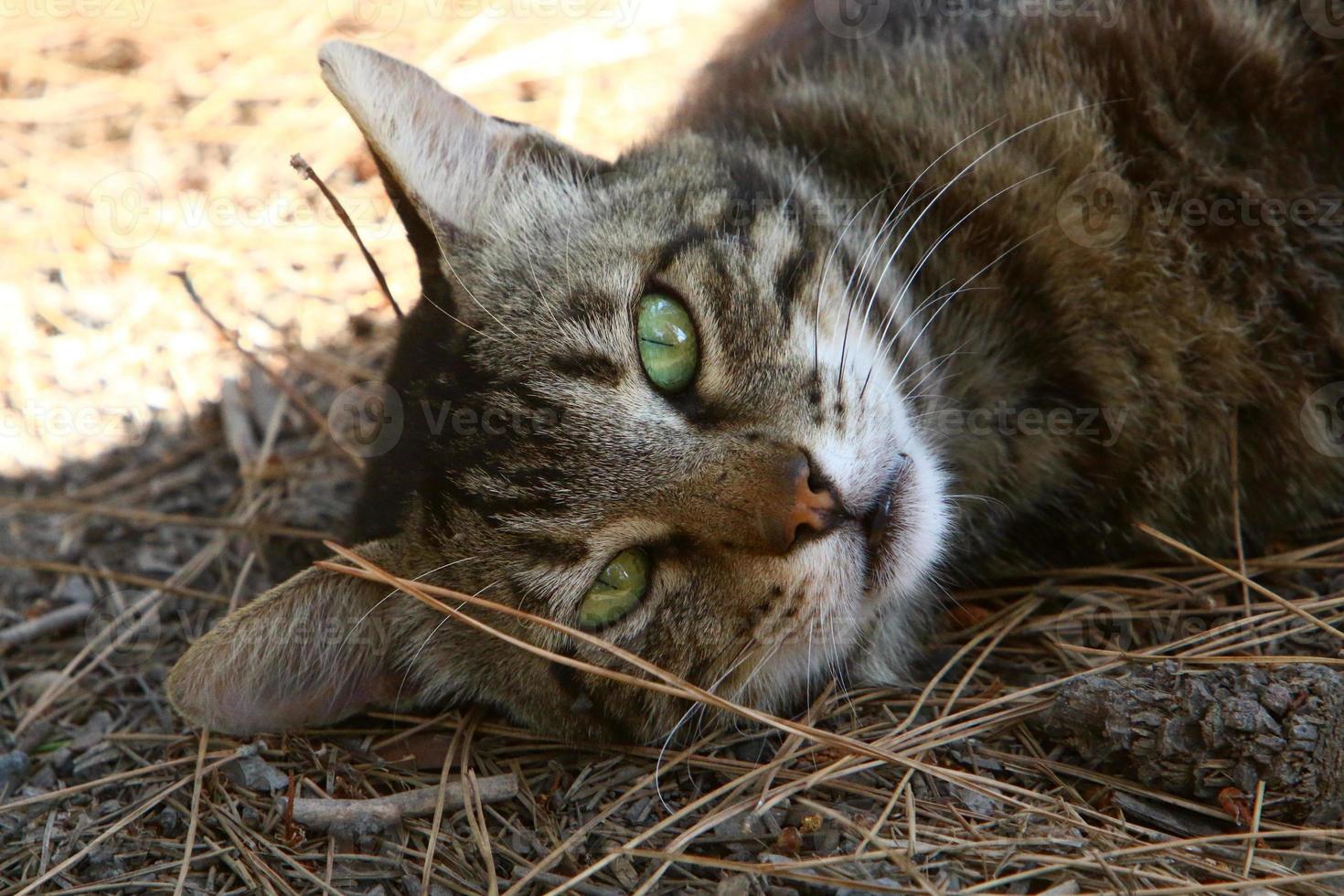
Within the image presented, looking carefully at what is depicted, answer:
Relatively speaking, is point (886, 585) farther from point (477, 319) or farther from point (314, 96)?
point (314, 96)

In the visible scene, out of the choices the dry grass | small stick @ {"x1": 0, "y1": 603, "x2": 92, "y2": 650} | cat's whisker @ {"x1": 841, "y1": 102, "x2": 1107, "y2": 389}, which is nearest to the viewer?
the dry grass

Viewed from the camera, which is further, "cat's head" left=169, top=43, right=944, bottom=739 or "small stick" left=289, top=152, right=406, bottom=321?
"small stick" left=289, top=152, right=406, bottom=321

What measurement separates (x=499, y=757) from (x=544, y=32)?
3498mm

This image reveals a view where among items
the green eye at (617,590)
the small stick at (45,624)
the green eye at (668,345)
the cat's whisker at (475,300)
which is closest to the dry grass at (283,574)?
the small stick at (45,624)

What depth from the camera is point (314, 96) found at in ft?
14.1

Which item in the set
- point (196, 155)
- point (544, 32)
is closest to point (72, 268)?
point (196, 155)

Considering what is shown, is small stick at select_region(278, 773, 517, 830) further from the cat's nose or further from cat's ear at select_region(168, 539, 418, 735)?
the cat's nose

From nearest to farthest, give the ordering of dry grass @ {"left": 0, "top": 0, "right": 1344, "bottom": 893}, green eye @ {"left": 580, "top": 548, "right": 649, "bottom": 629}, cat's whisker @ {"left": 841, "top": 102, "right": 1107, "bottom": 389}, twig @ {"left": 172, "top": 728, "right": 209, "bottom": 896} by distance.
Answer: dry grass @ {"left": 0, "top": 0, "right": 1344, "bottom": 893} → twig @ {"left": 172, "top": 728, "right": 209, "bottom": 896} → green eye @ {"left": 580, "top": 548, "right": 649, "bottom": 629} → cat's whisker @ {"left": 841, "top": 102, "right": 1107, "bottom": 389}

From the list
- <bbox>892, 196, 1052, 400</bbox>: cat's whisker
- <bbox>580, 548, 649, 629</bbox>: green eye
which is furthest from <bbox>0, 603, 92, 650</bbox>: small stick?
<bbox>892, 196, 1052, 400</bbox>: cat's whisker

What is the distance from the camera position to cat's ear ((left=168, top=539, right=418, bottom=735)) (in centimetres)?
200

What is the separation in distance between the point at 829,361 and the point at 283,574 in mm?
1709

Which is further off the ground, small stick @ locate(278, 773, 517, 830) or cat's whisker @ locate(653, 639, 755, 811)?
cat's whisker @ locate(653, 639, 755, 811)

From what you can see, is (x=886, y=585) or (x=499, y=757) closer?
(x=886, y=585)

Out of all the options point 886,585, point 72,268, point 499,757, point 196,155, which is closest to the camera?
point 886,585
